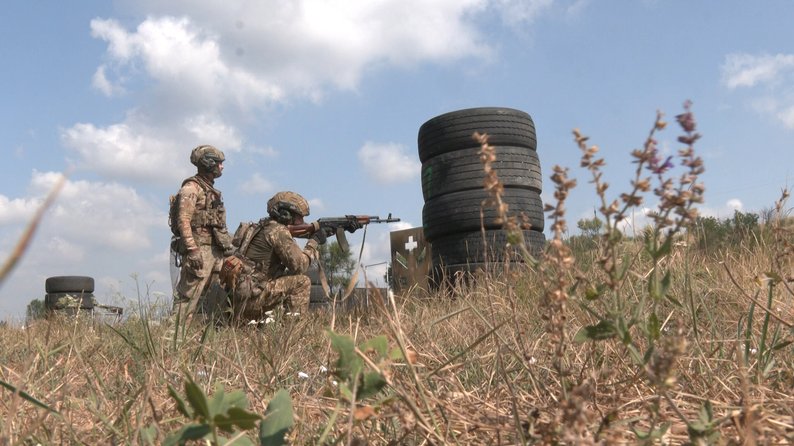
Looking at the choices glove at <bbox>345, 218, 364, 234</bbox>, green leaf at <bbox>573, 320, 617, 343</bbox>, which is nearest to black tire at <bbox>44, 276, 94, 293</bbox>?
glove at <bbox>345, 218, 364, 234</bbox>

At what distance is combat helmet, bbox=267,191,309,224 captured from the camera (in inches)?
251

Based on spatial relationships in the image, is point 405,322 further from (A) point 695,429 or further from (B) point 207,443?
(A) point 695,429

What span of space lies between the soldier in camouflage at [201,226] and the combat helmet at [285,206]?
621mm

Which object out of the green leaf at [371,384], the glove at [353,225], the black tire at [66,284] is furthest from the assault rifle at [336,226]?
the black tire at [66,284]

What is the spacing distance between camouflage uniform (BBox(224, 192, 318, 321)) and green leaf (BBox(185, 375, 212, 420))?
16.8ft

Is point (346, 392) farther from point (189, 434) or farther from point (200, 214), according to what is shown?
point (200, 214)

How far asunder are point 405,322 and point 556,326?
6.22 ft

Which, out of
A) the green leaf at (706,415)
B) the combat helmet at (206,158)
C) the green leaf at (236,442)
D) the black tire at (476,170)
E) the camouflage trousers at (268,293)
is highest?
the combat helmet at (206,158)

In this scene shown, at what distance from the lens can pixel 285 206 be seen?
639 centimetres

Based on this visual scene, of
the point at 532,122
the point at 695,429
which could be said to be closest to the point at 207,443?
the point at 695,429

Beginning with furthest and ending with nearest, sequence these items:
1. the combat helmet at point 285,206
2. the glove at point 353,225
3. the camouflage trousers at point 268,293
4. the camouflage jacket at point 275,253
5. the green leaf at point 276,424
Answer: the glove at point 353,225 → the combat helmet at point 285,206 → the camouflage jacket at point 275,253 → the camouflage trousers at point 268,293 → the green leaf at point 276,424

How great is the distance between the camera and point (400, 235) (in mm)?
8898

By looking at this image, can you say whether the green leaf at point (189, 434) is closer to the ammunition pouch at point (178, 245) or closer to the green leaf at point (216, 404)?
the green leaf at point (216, 404)

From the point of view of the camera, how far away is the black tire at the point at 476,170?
6.41 meters
